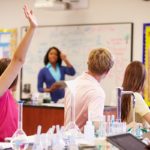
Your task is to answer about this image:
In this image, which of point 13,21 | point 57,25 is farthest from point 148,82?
point 13,21

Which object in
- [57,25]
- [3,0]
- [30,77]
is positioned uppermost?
[3,0]

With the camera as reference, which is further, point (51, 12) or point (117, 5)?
point (51, 12)

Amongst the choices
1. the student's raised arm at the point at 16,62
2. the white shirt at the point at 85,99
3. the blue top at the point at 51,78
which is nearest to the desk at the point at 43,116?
the blue top at the point at 51,78

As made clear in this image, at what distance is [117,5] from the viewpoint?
17.3 ft

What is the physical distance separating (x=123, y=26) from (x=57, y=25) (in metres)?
1.06

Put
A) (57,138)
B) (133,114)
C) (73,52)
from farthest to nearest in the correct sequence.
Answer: (73,52)
(133,114)
(57,138)

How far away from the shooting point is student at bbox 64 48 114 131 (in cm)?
228

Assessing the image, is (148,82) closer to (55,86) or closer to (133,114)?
(55,86)

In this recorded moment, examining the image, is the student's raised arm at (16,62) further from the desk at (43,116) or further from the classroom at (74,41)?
A: the desk at (43,116)

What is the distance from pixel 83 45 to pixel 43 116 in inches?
59.1

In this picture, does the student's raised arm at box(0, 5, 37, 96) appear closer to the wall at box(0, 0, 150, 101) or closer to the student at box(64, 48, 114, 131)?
the student at box(64, 48, 114, 131)

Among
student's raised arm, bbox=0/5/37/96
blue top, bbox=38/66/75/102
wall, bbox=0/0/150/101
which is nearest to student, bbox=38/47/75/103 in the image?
blue top, bbox=38/66/75/102

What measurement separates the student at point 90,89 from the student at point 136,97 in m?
0.30

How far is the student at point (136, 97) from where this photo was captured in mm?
2541
